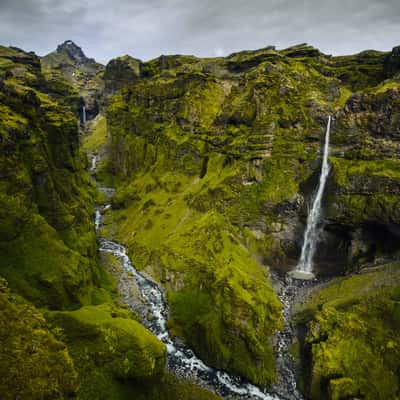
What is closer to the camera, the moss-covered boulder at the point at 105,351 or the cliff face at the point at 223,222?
the moss-covered boulder at the point at 105,351

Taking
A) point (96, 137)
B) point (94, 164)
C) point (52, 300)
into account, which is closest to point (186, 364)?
point (52, 300)

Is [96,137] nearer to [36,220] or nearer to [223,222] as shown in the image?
[223,222]

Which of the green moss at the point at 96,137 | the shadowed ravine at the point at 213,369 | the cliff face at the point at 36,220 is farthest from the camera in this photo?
the green moss at the point at 96,137

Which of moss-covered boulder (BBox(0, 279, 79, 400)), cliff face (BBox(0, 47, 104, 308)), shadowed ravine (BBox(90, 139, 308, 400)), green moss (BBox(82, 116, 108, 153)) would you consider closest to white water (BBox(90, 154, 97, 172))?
green moss (BBox(82, 116, 108, 153))

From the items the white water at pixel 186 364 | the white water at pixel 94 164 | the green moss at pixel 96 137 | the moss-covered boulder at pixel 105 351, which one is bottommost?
the white water at pixel 186 364

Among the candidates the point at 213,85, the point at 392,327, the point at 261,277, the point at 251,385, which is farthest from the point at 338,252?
the point at 213,85

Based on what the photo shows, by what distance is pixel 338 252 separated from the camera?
5241 cm

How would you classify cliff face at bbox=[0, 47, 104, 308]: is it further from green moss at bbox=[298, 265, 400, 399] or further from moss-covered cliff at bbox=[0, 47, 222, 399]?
green moss at bbox=[298, 265, 400, 399]

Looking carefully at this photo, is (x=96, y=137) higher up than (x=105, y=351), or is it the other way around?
(x=96, y=137)

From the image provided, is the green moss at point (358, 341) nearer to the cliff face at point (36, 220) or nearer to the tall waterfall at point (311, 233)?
the tall waterfall at point (311, 233)

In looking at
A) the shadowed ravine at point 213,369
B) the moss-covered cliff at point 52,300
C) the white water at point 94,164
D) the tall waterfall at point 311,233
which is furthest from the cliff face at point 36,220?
the white water at point 94,164

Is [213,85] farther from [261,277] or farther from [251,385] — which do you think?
[251,385]

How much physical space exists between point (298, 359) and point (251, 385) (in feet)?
21.9

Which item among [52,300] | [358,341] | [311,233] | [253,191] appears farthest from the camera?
[253,191]
